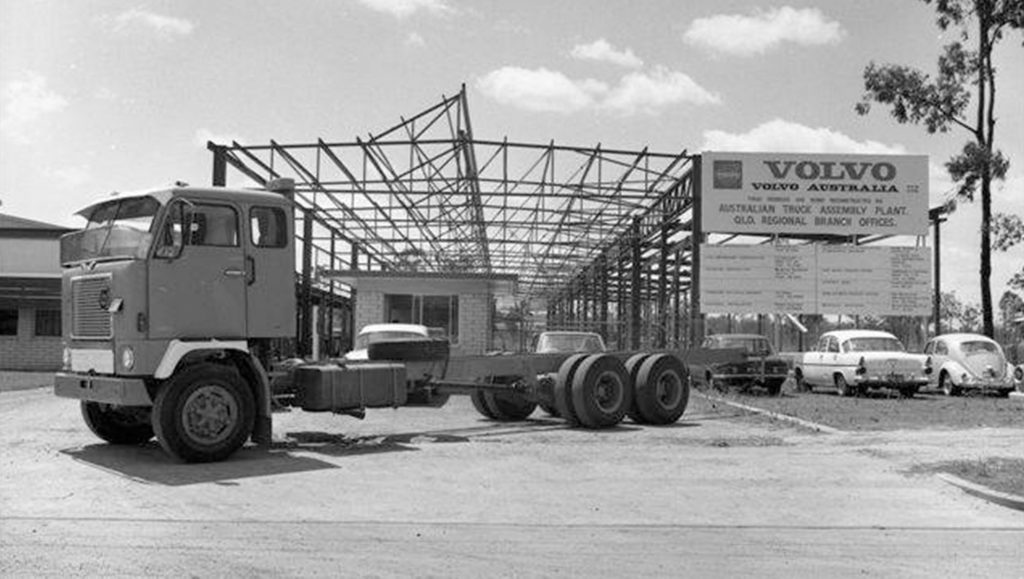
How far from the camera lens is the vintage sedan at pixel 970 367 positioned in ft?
84.2

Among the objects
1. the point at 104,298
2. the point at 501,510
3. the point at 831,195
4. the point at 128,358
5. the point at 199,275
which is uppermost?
the point at 831,195

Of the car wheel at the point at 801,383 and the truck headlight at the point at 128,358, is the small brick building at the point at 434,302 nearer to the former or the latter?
the car wheel at the point at 801,383

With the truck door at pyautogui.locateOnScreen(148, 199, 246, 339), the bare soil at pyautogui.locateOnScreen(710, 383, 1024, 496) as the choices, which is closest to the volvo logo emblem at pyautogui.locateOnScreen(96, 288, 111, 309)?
the truck door at pyautogui.locateOnScreen(148, 199, 246, 339)

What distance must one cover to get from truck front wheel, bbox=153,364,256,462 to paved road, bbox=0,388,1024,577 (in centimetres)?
25

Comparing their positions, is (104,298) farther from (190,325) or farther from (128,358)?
(190,325)

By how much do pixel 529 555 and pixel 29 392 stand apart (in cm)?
1883

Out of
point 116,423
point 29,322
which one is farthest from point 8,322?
point 116,423

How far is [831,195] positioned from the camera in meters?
28.0

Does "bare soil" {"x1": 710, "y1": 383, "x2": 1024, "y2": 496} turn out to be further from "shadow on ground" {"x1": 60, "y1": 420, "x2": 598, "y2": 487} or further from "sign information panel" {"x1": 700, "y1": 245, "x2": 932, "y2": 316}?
"shadow on ground" {"x1": 60, "y1": 420, "x2": 598, "y2": 487}

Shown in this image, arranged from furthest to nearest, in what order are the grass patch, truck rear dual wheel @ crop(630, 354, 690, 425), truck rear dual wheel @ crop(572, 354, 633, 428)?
the grass patch
truck rear dual wheel @ crop(630, 354, 690, 425)
truck rear dual wheel @ crop(572, 354, 633, 428)

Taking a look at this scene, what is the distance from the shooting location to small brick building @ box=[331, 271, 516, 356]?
30.6 metres

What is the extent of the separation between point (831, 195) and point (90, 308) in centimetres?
2145

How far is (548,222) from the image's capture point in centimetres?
3106

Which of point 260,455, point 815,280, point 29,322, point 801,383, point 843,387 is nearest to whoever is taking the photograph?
point 260,455
